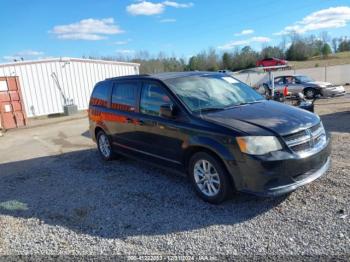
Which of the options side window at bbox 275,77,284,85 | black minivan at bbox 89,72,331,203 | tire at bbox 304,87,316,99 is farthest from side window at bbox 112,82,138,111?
side window at bbox 275,77,284,85

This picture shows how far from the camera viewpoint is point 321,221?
3645 millimetres

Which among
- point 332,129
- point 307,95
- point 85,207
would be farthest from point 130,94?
point 307,95

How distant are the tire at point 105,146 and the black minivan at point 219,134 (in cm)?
74

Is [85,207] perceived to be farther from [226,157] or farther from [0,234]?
[226,157]

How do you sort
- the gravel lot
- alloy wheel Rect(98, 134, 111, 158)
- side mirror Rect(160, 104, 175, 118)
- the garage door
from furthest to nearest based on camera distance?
the garage door < alloy wheel Rect(98, 134, 111, 158) < side mirror Rect(160, 104, 175, 118) < the gravel lot

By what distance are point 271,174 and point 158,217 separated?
1500 mm

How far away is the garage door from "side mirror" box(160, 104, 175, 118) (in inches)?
505

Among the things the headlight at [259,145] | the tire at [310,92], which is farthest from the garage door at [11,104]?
the tire at [310,92]

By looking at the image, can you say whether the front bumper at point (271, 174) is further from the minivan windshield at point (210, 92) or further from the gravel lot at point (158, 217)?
the minivan windshield at point (210, 92)

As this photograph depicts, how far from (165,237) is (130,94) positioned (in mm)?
2923

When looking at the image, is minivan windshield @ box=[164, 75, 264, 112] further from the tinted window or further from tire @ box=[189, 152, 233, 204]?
the tinted window

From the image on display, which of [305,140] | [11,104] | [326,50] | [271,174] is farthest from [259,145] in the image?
[326,50]

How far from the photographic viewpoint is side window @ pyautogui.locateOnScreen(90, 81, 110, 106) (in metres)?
6.76

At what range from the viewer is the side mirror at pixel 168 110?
4629 mm
